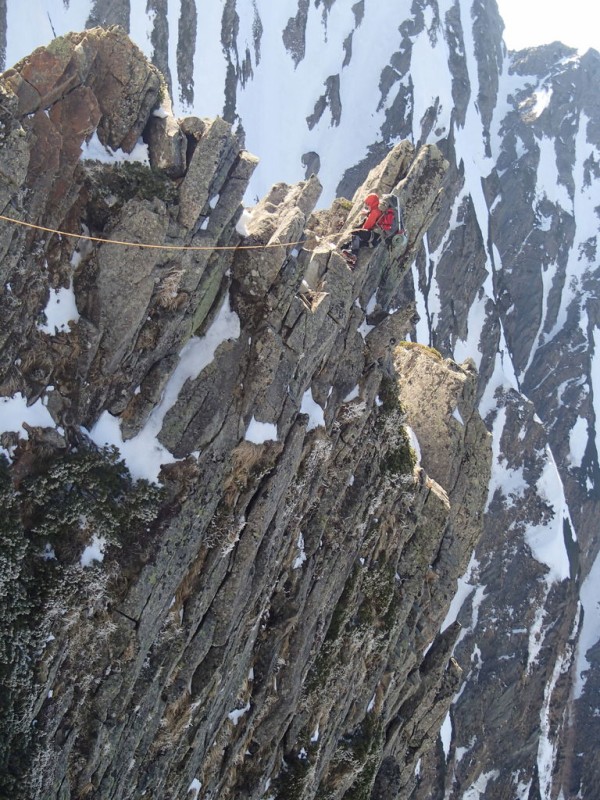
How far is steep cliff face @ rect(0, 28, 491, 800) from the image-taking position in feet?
57.8

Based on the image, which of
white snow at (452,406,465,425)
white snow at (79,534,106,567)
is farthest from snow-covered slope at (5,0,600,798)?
white snow at (79,534,106,567)

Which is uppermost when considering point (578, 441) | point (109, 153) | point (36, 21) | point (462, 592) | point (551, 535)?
point (578, 441)

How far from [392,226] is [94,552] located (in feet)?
57.8

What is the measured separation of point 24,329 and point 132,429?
385cm

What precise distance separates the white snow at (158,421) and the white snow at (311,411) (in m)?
3.78

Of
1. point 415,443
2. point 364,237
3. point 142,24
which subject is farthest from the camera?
point 142,24

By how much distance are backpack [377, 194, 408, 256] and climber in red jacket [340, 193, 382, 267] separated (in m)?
0.33

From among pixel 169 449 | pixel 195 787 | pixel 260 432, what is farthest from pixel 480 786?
pixel 169 449

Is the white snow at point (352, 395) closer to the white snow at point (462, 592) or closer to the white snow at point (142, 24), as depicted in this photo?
the white snow at point (462, 592)

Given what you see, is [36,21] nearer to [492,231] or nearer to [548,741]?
[492,231]

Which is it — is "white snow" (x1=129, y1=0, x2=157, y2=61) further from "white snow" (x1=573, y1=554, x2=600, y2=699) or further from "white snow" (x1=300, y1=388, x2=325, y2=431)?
"white snow" (x1=573, y1=554, x2=600, y2=699)

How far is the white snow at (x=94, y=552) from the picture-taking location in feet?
59.3

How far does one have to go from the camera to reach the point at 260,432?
22.0 m

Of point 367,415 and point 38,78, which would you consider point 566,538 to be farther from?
point 38,78
